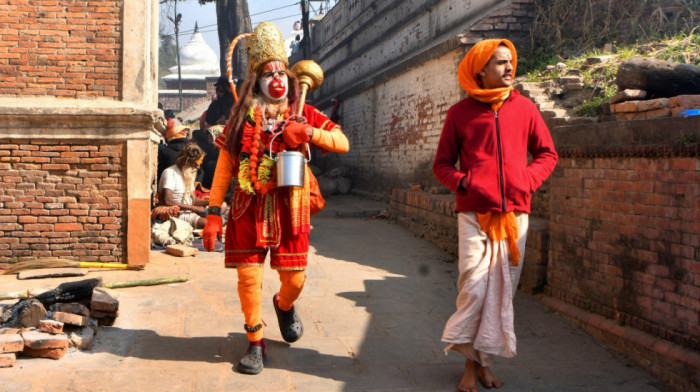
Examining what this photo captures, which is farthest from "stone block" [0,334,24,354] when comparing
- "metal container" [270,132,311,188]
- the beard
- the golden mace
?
the beard

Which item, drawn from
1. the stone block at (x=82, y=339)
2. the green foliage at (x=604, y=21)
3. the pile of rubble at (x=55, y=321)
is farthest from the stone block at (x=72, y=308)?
the green foliage at (x=604, y=21)

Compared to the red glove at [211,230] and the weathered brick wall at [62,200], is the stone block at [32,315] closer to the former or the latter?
the red glove at [211,230]

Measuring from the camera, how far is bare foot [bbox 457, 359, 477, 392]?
379 cm

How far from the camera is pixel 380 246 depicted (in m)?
8.84

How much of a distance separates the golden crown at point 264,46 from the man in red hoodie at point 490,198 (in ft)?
4.12

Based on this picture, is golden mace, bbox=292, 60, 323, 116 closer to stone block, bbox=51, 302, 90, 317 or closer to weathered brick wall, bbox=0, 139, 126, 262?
stone block, bbox=51, 302, 90, 317

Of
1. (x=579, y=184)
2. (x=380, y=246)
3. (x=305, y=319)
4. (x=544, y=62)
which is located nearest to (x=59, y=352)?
(x=305, y=319)

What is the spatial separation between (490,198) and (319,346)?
1716 mm

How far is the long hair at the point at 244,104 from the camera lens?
4289 mm

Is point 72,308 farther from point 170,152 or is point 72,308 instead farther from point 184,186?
point 170,152

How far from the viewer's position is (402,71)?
521 inches

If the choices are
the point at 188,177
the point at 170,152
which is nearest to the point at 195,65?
the point at 170,152

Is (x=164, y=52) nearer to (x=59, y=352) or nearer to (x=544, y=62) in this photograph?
(x=544, y=62)

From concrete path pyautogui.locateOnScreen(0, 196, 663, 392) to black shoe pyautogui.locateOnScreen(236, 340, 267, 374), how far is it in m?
0.05
